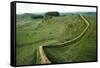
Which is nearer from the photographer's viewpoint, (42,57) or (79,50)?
(42,57)

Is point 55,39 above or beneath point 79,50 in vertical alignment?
above

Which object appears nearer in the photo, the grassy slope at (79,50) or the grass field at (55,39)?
the grass field at (55,39)

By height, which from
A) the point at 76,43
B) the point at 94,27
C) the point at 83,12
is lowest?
the point at 76,43

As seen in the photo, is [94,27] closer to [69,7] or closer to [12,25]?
[69,7]

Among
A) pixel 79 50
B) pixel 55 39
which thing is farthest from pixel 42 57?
pixel 79 50

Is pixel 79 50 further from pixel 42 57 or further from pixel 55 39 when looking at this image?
pixel 42 57
